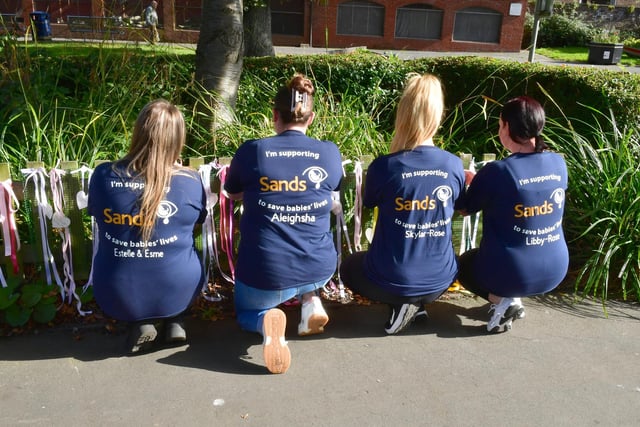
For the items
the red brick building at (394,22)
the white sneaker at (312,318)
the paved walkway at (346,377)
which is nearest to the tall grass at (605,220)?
the paved walkway at (346,377)

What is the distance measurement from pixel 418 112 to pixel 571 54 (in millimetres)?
27468

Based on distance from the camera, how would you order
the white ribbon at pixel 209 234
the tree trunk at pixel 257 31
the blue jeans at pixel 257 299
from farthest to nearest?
the tree trunk at pixel 257 31
the white ribbon at pixel 209 234
the blue jeans at pixel 257 299

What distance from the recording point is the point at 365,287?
3820mm

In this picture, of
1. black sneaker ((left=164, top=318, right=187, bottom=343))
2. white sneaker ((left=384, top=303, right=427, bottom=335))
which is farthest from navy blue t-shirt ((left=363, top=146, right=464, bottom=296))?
black sneaker ((left=164, top=318, right=187, bottom=343))

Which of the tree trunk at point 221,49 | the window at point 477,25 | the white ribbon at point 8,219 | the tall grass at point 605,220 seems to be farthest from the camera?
the window at point 477,25

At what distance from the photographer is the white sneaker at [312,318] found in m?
3.67

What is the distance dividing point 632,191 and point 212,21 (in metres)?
4.16

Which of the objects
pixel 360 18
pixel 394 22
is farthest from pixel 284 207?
pixel 394 22

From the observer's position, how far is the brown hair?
3521 millimetres

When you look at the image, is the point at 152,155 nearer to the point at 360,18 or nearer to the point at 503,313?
the point at 503,313

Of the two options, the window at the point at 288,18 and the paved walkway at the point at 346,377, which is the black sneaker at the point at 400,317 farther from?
the window at the point at 288,18

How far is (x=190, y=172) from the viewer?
3.46m

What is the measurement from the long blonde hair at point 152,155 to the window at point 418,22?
26.1 metres

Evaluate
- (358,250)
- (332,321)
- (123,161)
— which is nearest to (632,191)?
(358,250)
